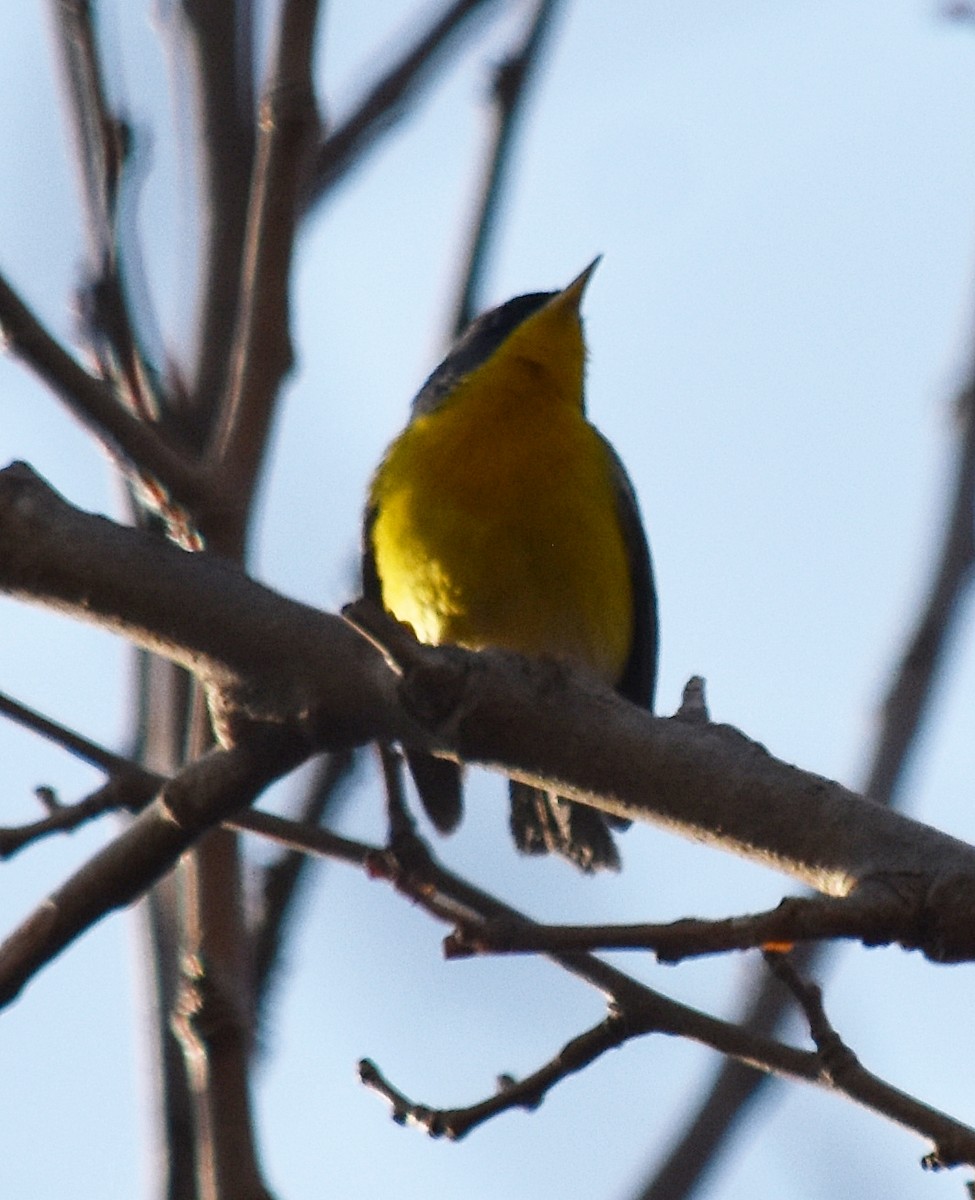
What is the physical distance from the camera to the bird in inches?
169

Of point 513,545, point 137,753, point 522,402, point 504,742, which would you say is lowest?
point 504,742

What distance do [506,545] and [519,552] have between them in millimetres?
37

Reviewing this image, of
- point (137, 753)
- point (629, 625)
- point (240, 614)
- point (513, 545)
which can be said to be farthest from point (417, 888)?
point (629, 625)

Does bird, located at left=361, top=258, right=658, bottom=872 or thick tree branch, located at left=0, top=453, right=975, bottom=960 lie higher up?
bird, located at left=361, top=258, right=658, bottom=872

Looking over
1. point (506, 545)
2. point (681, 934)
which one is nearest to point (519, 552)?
point (506, 545)

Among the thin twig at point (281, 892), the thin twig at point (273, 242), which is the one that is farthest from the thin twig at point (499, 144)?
the thin twig at point (281, 892)

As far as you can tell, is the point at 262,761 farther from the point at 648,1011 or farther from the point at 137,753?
the point at 137,753

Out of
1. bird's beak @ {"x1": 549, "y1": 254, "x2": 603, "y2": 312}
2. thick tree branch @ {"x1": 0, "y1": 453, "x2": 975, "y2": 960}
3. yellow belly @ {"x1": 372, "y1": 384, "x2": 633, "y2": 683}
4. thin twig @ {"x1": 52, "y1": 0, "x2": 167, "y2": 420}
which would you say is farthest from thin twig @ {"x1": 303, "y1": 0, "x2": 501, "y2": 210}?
thick tree branch @ {"x1": 0, "y1": 453, "x2": 975, "y2": 960}

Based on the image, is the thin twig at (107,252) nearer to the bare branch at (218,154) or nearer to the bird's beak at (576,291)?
the bare branch at (218,154)

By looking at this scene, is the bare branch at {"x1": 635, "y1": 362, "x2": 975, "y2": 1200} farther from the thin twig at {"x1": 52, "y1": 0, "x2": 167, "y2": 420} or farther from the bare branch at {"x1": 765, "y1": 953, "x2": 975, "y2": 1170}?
the thin twig at {"x1": 52, "y1": 0, "x2": 167, "y2": 420}

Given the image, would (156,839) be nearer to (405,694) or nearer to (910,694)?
(405,694)

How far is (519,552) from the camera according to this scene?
427cm

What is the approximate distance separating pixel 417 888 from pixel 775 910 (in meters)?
0.49

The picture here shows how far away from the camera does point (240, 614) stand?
2.27 meters
